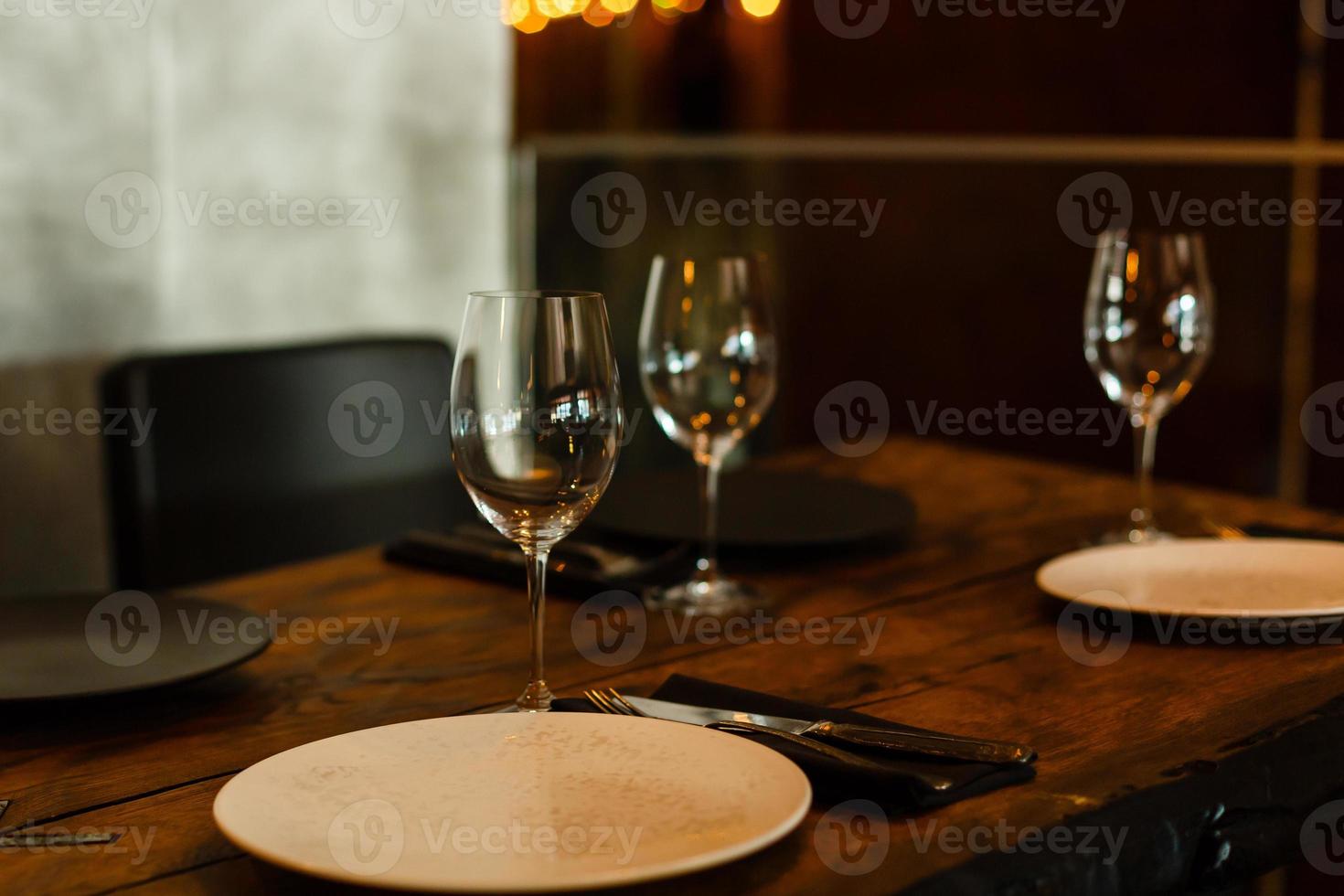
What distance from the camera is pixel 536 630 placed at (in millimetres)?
760

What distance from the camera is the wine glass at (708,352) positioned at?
1.07 metres

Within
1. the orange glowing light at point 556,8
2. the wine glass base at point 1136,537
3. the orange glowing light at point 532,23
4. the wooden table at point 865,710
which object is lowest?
the wooden table at point 865,710

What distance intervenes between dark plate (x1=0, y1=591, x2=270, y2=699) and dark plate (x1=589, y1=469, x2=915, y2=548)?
38cm

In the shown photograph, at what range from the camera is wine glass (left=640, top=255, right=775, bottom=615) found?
1066 mm

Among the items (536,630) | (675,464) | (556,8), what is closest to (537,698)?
(536,630)

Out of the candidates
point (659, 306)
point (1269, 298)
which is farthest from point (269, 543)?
point (1269, 298)

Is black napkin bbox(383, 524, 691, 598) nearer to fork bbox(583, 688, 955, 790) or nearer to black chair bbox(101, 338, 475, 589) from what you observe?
fork bbox(583, 688, 955, 790)

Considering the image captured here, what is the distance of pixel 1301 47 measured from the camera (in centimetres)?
231

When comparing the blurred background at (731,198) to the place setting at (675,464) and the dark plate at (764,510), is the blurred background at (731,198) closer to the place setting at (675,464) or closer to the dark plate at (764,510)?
the place setting at (675,464)

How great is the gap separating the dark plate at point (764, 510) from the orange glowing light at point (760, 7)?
12.1 feet

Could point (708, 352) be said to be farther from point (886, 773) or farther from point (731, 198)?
point (731, 198)

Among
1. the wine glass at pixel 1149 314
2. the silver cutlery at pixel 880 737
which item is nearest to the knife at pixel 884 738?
the silver cutlery at pixel 880 737

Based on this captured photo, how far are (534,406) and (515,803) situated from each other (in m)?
0.19

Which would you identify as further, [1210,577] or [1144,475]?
[1144,475]
